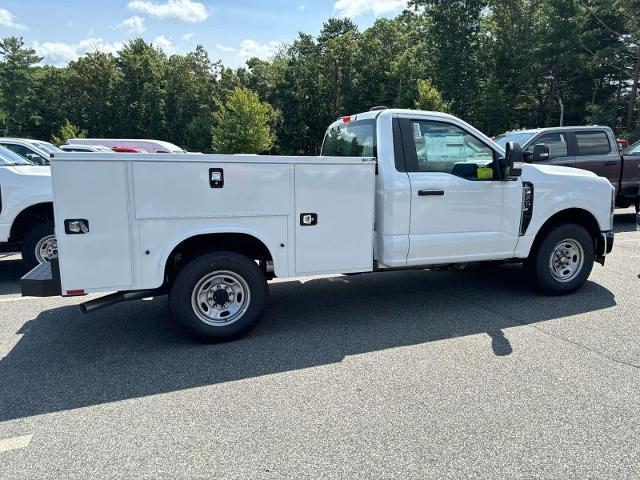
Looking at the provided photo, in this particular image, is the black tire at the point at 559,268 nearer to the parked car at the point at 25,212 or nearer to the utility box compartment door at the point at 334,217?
the utility box compartment door at the point at 334,217

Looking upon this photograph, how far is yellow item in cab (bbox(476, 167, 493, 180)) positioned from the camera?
513 centimetres

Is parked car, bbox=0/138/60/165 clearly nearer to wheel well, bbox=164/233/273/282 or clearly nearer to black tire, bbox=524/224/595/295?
wheel well, bbox=164/233/273/282

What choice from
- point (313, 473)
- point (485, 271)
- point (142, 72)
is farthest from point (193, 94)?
point (313, 473)

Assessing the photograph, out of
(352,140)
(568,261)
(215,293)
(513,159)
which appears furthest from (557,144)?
(215,293)

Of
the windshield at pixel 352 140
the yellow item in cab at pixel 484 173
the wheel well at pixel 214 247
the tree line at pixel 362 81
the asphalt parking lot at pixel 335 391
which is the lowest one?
the asphalt parking lot at pixel 335 391

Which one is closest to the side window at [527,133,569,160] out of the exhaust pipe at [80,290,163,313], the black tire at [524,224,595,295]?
the black tire at [524,224,595,295]

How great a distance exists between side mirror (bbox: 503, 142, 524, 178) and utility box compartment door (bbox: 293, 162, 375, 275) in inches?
59.2

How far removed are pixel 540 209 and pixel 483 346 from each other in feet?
6.59

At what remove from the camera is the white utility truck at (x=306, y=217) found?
401 cm

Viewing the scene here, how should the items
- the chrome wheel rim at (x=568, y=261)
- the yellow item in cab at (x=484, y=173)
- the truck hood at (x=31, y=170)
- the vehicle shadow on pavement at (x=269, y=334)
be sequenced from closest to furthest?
the vehicle shadow on pavement at (x=269, y=334)
the yellow item in cab at (x=484, y=173)
the chrome wheel rim at (x=568, y=261)
the truck hood at (x=31, y=170)

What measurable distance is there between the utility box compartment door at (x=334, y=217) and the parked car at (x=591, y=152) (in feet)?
22.4

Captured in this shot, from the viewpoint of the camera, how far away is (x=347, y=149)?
561cm

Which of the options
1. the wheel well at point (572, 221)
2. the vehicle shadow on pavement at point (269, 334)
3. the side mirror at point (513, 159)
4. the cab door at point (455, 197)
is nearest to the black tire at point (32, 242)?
the vehicle shadow on pavement at point (269, 334)

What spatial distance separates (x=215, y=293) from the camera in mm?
4488
